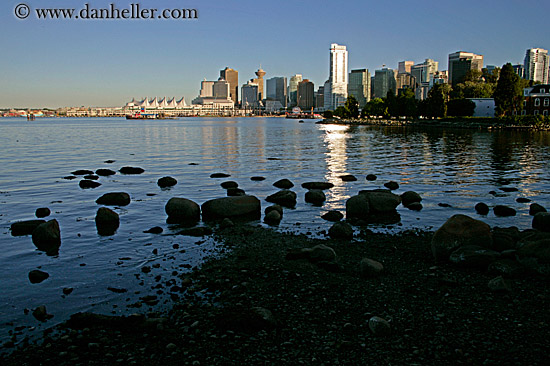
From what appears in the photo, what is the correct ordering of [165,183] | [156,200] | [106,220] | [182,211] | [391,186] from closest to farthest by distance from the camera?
[106,220]
[182,211]
[156,200]
[391,186]
[165,183]

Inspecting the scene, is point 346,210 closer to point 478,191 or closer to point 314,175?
point 478,191

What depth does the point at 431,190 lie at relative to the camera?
3072cm

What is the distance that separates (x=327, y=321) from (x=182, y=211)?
13.1m

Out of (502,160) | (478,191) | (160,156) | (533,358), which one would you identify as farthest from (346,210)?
(160,156)

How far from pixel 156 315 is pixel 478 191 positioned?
1017 inches

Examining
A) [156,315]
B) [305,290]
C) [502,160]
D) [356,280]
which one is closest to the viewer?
[156,315]

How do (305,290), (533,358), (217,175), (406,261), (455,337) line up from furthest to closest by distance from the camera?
(217,175), (406,261), (305,290), (455,337), (533,358)

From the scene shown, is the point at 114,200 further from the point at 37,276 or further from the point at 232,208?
the point at 37,276

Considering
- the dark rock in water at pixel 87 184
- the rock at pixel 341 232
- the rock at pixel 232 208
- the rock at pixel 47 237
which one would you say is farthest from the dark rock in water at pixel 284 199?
the dark rock in water at pixel 87 184

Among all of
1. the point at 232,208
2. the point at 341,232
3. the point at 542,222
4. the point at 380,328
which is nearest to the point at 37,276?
the point at 232,208

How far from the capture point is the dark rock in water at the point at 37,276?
13.8 metres

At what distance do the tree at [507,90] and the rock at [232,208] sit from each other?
123 meters

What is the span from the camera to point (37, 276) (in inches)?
549

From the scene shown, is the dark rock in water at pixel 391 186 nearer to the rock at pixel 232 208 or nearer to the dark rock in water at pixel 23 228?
the rock at pixel 232 208
